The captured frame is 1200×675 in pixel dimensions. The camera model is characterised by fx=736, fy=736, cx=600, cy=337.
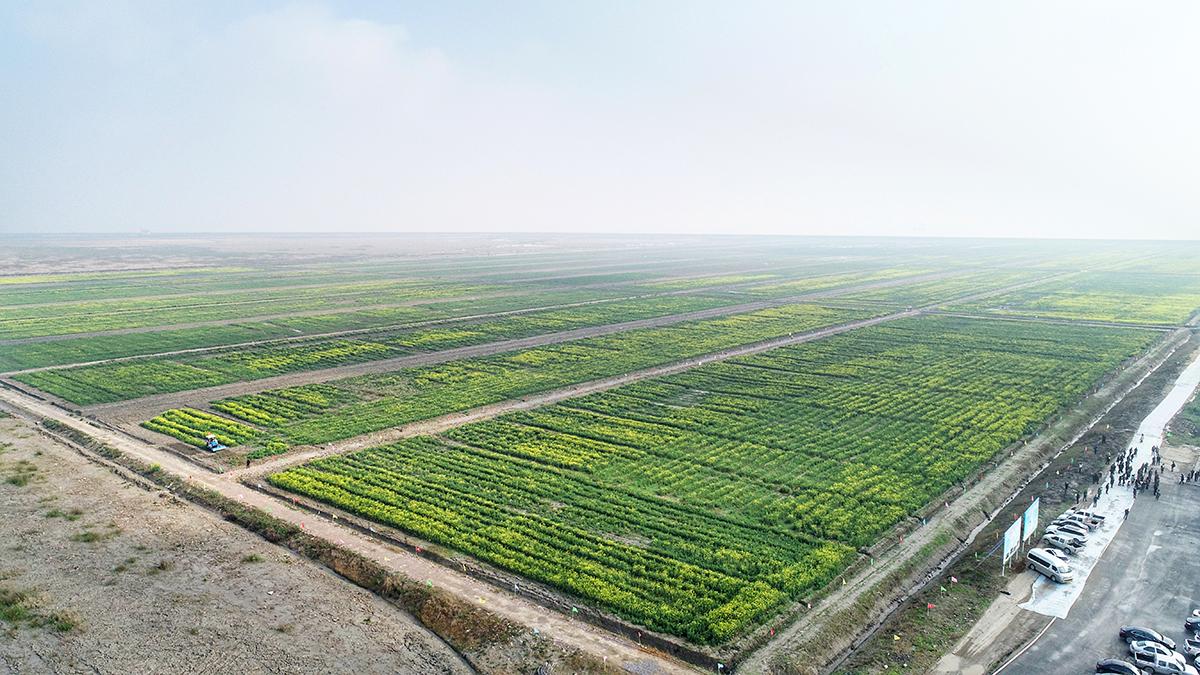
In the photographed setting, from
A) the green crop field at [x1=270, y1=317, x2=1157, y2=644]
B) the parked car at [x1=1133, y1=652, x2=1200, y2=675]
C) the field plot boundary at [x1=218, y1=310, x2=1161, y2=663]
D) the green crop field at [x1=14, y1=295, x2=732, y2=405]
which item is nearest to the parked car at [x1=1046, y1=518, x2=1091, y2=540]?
the field plot boundary at [x1=218, y1=310, x2=1161, y2=663]

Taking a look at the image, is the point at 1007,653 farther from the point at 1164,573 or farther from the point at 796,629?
the point at 1164,573

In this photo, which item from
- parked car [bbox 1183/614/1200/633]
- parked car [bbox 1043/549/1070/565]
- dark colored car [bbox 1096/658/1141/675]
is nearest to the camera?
dark colored car [bbox 1096/658/1141/675]

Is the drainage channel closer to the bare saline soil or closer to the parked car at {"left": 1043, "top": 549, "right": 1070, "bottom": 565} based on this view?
the parked car at {"left": 1043, "top": 549, "right": 1070, "bottom": 565}

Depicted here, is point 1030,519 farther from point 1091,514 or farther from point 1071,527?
point 1091,514

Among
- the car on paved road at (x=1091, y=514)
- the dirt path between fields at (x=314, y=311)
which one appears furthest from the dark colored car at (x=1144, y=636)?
the dirt path between fields at (x=314, y=311)

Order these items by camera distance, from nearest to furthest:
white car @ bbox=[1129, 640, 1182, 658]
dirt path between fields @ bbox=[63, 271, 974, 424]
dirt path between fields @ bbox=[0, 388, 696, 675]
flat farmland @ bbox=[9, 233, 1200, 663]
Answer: white car @ bbox=[1129, 640, 1182, 658] < dirt path between fields @ bbox=[0, 388, 696, 675] < flat farmland @ bbox=[9, 233, 1200, 663] < dirt path between fields @ bbox=[63, 271, 974, 424]

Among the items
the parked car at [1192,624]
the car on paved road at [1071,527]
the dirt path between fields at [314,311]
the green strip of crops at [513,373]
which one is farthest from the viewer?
the dirt path between fields at [314,311]

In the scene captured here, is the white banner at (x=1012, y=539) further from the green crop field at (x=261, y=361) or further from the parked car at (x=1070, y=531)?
the green crop field at (x=261, y=361)
